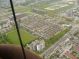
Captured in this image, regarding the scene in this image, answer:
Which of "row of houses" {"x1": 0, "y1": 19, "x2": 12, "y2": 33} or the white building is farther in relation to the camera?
"row of houses" {"x1": 0, "y1": 19, "x2": 12, "y2": 33}

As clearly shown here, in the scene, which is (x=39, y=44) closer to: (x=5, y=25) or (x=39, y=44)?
(x=39, y=44)

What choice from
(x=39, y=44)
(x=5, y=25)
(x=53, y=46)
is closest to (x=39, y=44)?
(x=39, y=44)

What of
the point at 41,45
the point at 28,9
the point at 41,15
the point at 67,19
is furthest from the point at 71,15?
the point at 41,45

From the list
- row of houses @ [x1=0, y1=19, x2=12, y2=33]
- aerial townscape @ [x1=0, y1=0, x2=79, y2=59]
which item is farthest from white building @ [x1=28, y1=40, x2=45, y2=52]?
row of houses @ [x1=0, y1=19, x2=12, y2=33]

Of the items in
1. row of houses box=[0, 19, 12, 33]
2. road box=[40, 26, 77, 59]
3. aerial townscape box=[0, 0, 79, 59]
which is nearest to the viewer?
road box=[40, 26, 77, 59]

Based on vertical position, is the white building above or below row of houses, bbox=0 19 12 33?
below

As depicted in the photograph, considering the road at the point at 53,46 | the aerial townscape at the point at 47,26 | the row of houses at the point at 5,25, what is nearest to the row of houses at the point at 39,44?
the aerial townscape at the point at 47,26

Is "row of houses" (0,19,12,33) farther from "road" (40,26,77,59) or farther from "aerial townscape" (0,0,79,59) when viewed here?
"road" (40,26,77,59)

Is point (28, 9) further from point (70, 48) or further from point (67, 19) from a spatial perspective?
point (70, 48)
